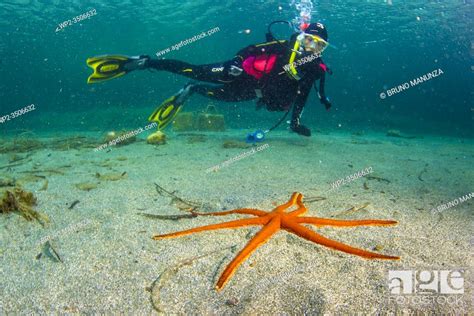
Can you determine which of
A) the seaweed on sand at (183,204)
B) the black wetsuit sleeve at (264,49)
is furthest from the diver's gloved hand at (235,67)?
the seaweed on sand at (183,204)

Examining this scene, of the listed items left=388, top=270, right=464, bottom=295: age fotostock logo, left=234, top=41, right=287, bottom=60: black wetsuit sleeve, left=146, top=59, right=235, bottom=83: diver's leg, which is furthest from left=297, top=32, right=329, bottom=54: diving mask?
left=388, top=270, right=464, bottom=295: age fotostock logo

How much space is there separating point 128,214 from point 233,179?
2.15 meters

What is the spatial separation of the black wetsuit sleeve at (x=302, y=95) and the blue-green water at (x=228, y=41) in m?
11.7

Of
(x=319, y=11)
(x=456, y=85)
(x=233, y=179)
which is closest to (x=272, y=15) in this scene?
(x=319, y=11)

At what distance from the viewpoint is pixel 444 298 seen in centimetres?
188

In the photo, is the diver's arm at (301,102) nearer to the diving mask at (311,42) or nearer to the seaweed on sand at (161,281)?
the diving mask at (311,42)

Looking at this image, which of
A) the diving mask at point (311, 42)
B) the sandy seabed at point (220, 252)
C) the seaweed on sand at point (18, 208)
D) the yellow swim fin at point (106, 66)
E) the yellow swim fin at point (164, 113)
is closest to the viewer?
the sandy seabed at point (220, 252)

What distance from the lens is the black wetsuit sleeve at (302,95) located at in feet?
24.3

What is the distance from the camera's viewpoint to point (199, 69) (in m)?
8.24

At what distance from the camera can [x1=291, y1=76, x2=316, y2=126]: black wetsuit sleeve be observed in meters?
7.40

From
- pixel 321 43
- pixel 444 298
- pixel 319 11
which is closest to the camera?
pixel 444 298

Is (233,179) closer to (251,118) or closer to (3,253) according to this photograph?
(3,253)

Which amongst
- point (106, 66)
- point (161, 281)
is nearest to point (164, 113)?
point (106, 66)

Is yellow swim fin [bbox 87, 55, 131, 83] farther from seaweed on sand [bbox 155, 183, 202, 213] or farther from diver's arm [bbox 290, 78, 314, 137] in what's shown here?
seaweed on sand [bbox 155, 183, 202, 213]
